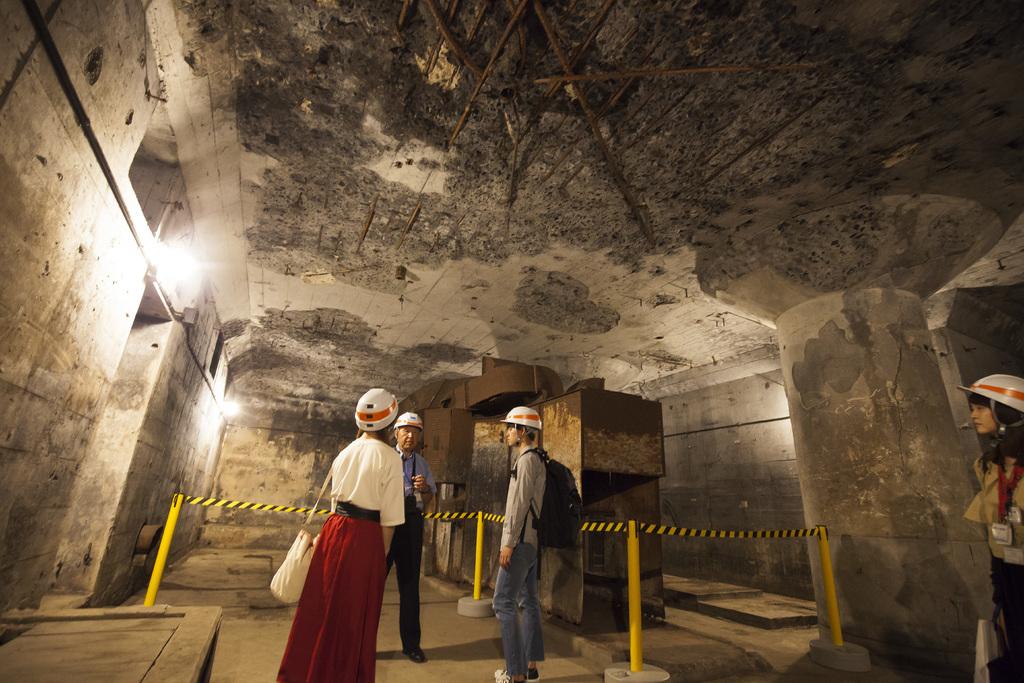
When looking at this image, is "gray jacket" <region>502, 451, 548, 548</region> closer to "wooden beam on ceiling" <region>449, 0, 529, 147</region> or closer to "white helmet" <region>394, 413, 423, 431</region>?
"white helmet" <region>394, 413, 423, 431</region>

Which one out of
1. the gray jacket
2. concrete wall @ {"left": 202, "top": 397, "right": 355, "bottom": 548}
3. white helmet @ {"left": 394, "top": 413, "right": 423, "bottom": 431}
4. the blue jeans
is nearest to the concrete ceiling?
white helmet @ {"left": 394, "top": 413, "right": 423, "bottom": 431}

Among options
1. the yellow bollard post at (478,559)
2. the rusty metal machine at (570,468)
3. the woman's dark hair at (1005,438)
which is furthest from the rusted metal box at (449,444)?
the woman's dark hair at (1005,438)

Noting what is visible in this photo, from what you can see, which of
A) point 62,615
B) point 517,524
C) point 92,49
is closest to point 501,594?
point 517,524

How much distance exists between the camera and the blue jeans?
322 cm

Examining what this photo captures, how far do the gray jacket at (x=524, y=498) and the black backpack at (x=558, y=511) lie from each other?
0.06 metres

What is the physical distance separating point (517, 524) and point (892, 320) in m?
4.33

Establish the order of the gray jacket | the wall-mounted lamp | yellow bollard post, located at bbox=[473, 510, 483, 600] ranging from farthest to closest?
the wall-mounted lamp < yellow bollard post, located at bbox=[473, 510, 483, 600] < the gray jacket

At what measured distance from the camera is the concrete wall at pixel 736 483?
801cm

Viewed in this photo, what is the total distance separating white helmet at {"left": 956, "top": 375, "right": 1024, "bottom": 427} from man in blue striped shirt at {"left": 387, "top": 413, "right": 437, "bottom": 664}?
3.72 metres

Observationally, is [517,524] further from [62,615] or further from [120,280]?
[120,280]

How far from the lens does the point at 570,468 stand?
5.24m

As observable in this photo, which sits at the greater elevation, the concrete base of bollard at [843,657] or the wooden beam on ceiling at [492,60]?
the wooden beam on ceiling at [492,60]

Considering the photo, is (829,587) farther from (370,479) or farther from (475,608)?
(370,479)

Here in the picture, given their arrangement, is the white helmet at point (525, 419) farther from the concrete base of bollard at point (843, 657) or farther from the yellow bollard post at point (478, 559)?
the concrete base of bollard at point (843, 657)
